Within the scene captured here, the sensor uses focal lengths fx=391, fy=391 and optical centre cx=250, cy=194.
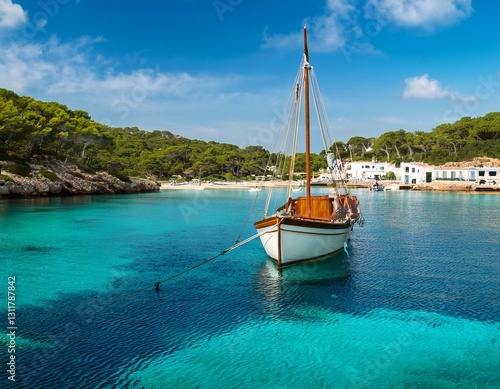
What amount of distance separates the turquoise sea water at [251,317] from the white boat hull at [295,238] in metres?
0.68

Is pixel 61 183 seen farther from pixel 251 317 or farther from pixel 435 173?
pixel 435 173

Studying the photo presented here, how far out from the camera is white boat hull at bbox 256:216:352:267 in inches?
718

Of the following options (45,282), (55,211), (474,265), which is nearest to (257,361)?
(45,282)

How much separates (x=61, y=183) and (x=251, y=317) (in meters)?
62.5

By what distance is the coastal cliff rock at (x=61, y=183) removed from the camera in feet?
190

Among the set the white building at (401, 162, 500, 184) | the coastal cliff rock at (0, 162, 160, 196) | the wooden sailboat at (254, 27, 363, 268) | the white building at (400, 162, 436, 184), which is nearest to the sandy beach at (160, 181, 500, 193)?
the white building at (400, 162, 436, 184)

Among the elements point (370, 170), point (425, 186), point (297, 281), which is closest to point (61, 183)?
point (297, 281)

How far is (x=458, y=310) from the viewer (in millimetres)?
14195

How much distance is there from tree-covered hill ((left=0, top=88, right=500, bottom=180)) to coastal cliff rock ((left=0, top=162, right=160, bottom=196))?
285 centimetres

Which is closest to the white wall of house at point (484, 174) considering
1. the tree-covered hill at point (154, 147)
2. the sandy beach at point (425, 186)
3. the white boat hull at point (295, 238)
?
the sandy beach at point (425, 186)

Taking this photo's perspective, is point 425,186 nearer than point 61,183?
No

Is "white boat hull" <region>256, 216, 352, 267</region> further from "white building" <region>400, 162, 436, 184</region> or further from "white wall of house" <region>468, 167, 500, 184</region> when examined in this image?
"white building" <region>400, 162, 436, 184</region>

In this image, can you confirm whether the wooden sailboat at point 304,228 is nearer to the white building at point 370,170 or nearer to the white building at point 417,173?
the white building at point 417,173

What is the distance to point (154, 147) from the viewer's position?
463 feet
